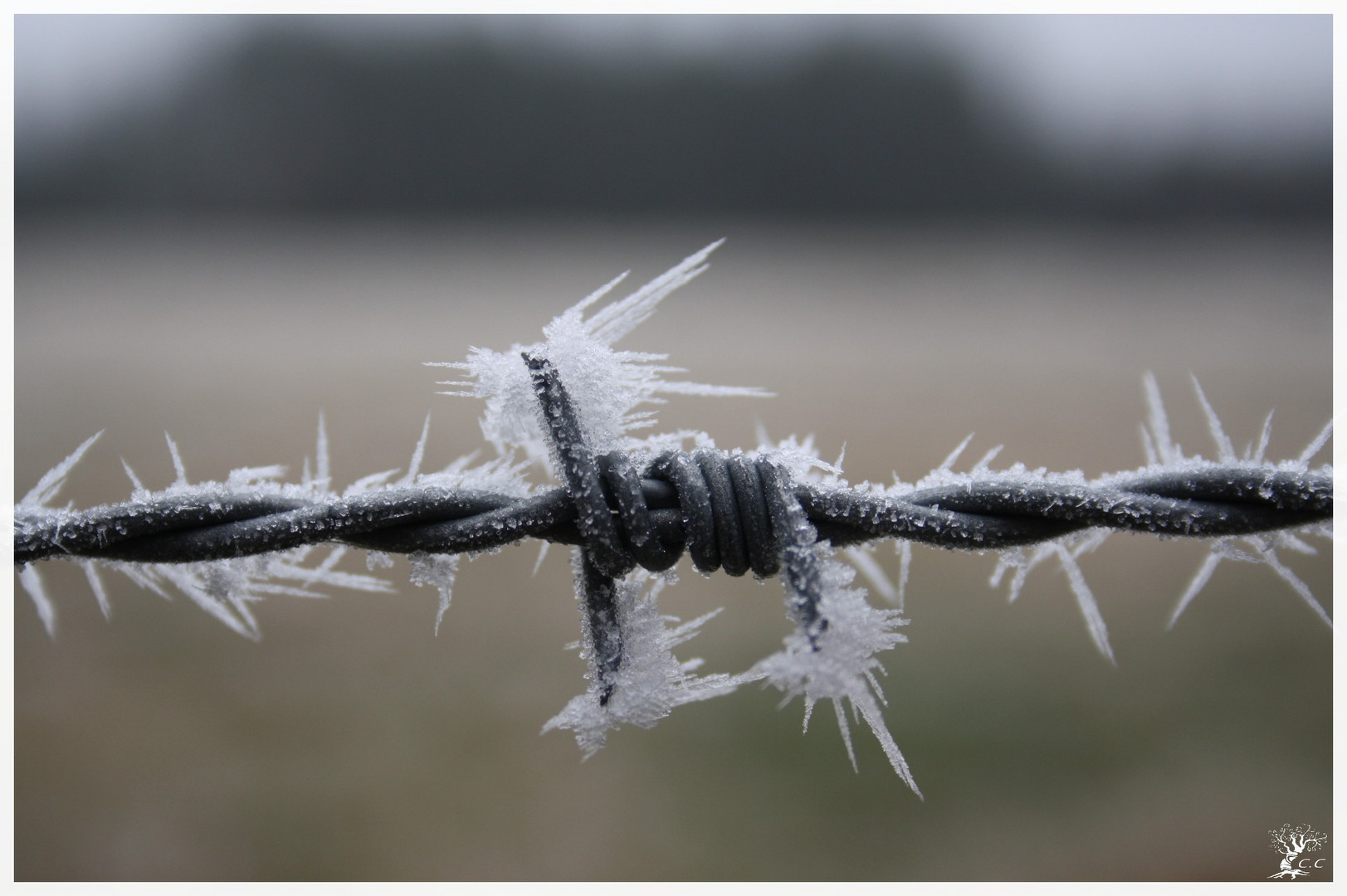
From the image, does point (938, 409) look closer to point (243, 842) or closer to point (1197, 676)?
point (1197, 676)

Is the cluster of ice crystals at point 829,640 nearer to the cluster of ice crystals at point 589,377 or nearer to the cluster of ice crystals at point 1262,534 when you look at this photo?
the cluster of ice crystals at point 589,377

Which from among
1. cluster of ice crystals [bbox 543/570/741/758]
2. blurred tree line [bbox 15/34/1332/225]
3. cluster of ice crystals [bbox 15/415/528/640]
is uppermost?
blurred tree line [bbox 15/34/1332/225]

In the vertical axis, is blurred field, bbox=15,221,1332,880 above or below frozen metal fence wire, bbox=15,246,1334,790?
below

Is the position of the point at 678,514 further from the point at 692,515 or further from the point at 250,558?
the point at 250,558

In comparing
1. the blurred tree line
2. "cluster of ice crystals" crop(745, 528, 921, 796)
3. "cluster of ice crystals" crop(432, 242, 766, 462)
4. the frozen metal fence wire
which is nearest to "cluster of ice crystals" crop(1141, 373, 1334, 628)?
the frozen metal fence wire

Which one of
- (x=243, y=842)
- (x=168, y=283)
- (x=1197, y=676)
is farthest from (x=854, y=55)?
(x=243, y=842)

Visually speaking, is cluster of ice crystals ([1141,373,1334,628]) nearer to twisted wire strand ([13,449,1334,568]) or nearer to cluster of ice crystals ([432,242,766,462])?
twisted wire strand ([13,449,1334,568])

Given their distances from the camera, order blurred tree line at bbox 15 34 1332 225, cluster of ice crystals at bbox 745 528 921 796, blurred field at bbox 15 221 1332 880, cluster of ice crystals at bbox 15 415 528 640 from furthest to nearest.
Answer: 1. blurred tree line at bbox 15 34 1332 225
2. blurred field at bbox 15 221 1332 880
3. cluster of ice crystals at bbox 15 415 528 640
4. cluster of ice crystals at bbox 745 528 921 796

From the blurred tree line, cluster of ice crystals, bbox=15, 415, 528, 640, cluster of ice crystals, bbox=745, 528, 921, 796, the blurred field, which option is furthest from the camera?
the blurred tree line
